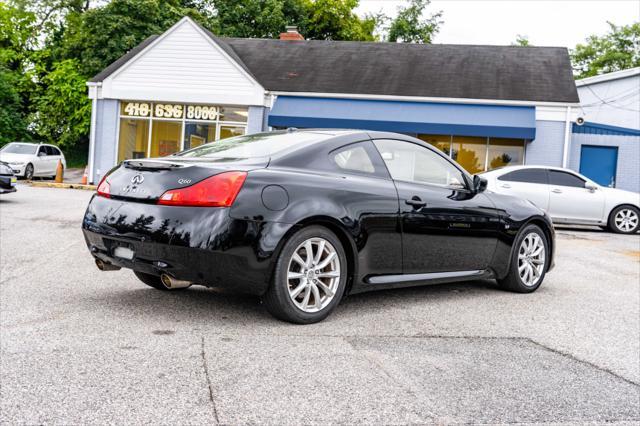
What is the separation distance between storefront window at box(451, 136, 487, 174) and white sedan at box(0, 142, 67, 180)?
15.8 m

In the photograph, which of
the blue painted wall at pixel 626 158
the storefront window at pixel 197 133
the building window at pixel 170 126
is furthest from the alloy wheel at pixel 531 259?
the storefront window at pixel 197 133

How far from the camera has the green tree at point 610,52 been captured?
54.3 meters

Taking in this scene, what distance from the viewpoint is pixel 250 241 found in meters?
4.73

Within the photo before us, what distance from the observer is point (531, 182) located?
15.9m

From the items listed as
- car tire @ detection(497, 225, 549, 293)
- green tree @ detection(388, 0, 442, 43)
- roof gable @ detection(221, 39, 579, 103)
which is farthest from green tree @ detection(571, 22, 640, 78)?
car tire @ detection(497, 225, 549, 293)

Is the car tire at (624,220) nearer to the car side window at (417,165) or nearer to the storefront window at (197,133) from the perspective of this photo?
the car side window at (417,165)

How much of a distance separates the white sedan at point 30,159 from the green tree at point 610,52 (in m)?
41.8

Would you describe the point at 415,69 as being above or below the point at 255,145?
above

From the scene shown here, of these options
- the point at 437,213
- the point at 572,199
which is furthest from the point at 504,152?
the point at 437,213

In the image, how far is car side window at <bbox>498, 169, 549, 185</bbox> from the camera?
52.0ft

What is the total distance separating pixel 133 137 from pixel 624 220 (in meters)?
17.5

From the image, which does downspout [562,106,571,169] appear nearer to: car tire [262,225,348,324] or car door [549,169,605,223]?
car door [549,169,605,223]

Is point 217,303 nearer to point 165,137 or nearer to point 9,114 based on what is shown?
point 165,137

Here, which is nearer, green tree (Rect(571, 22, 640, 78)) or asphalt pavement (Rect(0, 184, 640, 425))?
asphalt pavement (Rect(0, 184, 640, 425))
